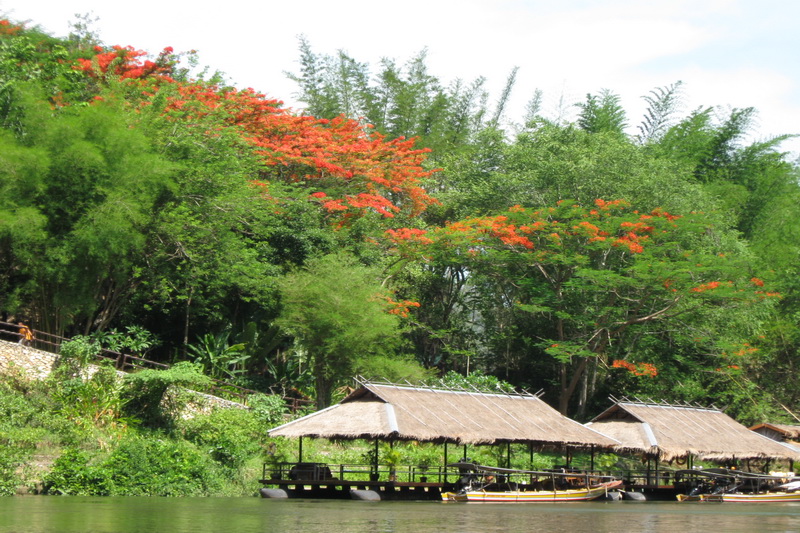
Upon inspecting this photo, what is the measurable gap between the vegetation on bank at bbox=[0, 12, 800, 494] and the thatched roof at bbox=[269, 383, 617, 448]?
2832 millimetres

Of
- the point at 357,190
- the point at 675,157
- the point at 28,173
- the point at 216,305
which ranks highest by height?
the point at 675,157

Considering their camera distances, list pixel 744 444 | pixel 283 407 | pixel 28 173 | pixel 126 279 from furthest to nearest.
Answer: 1. pixel 744 444
2. pixel 283 407
3. pixel 126 279
4. pixel 28 173

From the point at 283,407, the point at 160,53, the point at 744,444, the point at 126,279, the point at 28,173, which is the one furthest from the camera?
the point at 160,53

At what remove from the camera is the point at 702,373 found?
97.8 ft

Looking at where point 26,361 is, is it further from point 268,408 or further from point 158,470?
point 268,408

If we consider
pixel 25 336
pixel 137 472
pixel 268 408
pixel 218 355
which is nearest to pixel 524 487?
pixel 268 408

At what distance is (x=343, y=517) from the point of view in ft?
45.6

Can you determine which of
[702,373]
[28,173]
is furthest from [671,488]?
[28,173]

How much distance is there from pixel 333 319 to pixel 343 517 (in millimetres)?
9391

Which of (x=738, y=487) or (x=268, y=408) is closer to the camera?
(x=268, y=408)

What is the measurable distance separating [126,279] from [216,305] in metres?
3.27

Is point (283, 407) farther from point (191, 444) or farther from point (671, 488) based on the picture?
point (671, 488)

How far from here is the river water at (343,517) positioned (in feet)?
38.1

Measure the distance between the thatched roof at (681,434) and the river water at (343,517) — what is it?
309 cm
